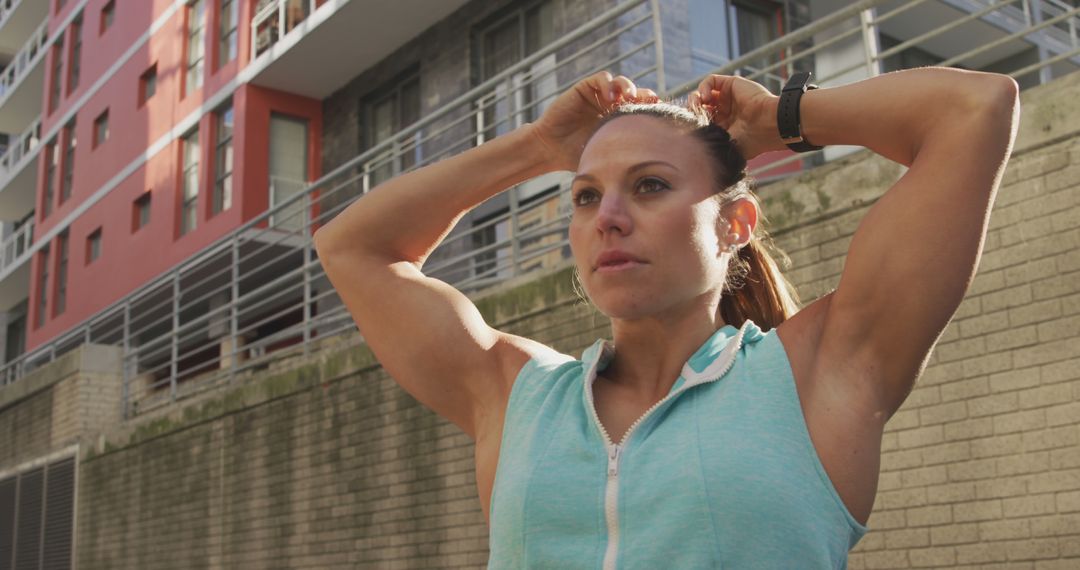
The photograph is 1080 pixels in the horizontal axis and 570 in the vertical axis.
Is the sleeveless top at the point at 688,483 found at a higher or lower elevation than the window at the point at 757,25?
lower

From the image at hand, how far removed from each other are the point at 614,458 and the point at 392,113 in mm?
16715

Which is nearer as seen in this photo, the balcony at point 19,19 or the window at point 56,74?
the window at point 56,74

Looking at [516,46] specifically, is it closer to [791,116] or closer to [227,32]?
[227,32]

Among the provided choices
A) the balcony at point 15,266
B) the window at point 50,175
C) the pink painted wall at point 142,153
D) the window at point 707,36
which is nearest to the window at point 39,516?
the pink painted wall at point 142,153

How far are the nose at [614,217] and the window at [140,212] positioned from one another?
20.8 m

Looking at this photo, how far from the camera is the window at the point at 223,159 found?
18938 millimetres

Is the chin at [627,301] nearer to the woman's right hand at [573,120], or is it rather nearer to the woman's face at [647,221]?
the woman's face at [647,221]

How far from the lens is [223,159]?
63.4 ft

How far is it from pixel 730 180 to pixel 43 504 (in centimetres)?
1488

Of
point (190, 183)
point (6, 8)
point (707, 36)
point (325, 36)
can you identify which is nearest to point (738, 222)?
point (707, 36)

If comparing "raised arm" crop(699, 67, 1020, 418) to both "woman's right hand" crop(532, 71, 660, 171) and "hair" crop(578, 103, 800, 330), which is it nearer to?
"hair" crop(578, 103, 800, 330)

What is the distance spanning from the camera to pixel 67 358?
14992 mm

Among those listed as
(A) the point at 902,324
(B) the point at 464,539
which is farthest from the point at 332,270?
(B) the point at 464,539

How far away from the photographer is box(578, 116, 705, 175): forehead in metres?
2.08
